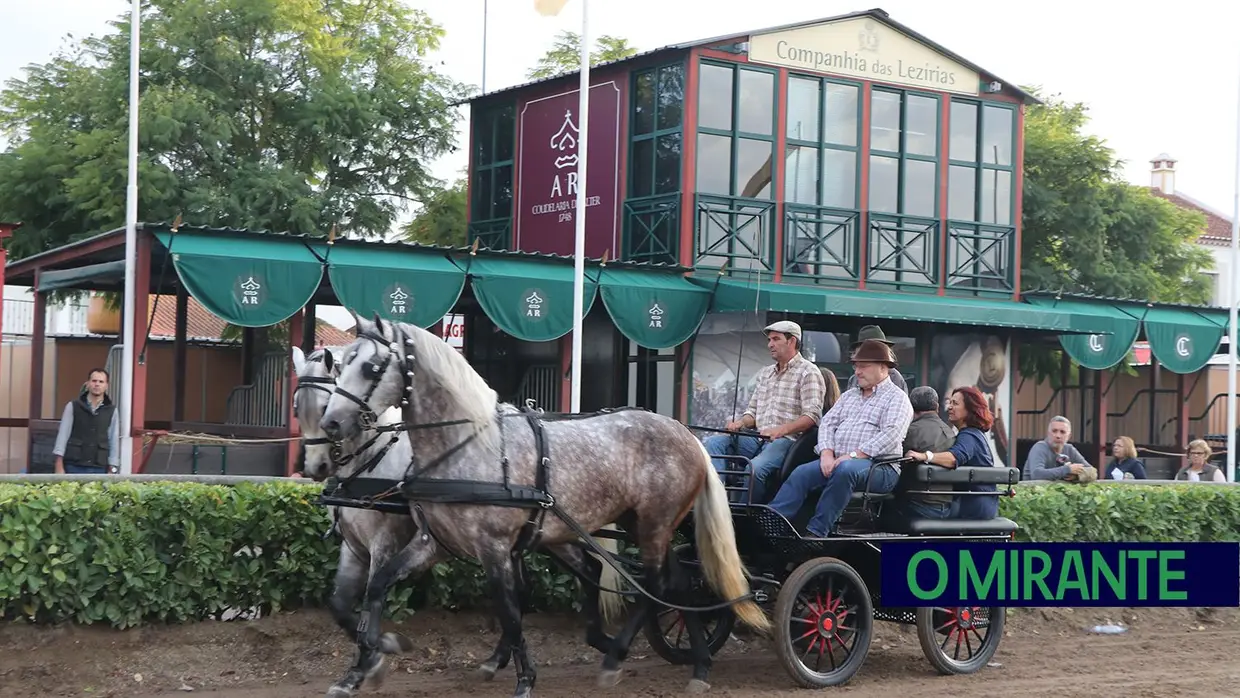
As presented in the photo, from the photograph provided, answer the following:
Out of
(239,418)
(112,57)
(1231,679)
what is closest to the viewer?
(1231,679)

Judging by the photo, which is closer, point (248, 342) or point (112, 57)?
point (248, 342)

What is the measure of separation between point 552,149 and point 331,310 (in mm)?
13409

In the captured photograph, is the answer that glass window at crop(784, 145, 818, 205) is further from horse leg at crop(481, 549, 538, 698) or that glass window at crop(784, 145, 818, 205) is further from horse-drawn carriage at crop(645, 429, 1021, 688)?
horse leg at crop(481, 549, 538, 698)

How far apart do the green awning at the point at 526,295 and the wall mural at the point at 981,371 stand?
6194mm

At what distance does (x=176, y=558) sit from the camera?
8.36 metres

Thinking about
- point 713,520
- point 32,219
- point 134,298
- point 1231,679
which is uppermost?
point 32,219

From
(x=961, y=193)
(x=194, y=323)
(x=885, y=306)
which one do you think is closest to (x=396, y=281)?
(x=885, y=306)

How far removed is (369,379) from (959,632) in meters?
4.23

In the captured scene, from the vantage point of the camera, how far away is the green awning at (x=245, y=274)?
14180mm

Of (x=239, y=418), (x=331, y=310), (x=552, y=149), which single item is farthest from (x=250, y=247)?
(x=331, y=310)

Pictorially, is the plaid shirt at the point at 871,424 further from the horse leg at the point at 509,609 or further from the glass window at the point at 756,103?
the glass window at the point at 756,103

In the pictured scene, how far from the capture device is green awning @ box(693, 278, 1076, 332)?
58.2 feet

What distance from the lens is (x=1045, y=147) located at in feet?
102

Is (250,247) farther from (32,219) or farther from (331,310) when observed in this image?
(331,310)
